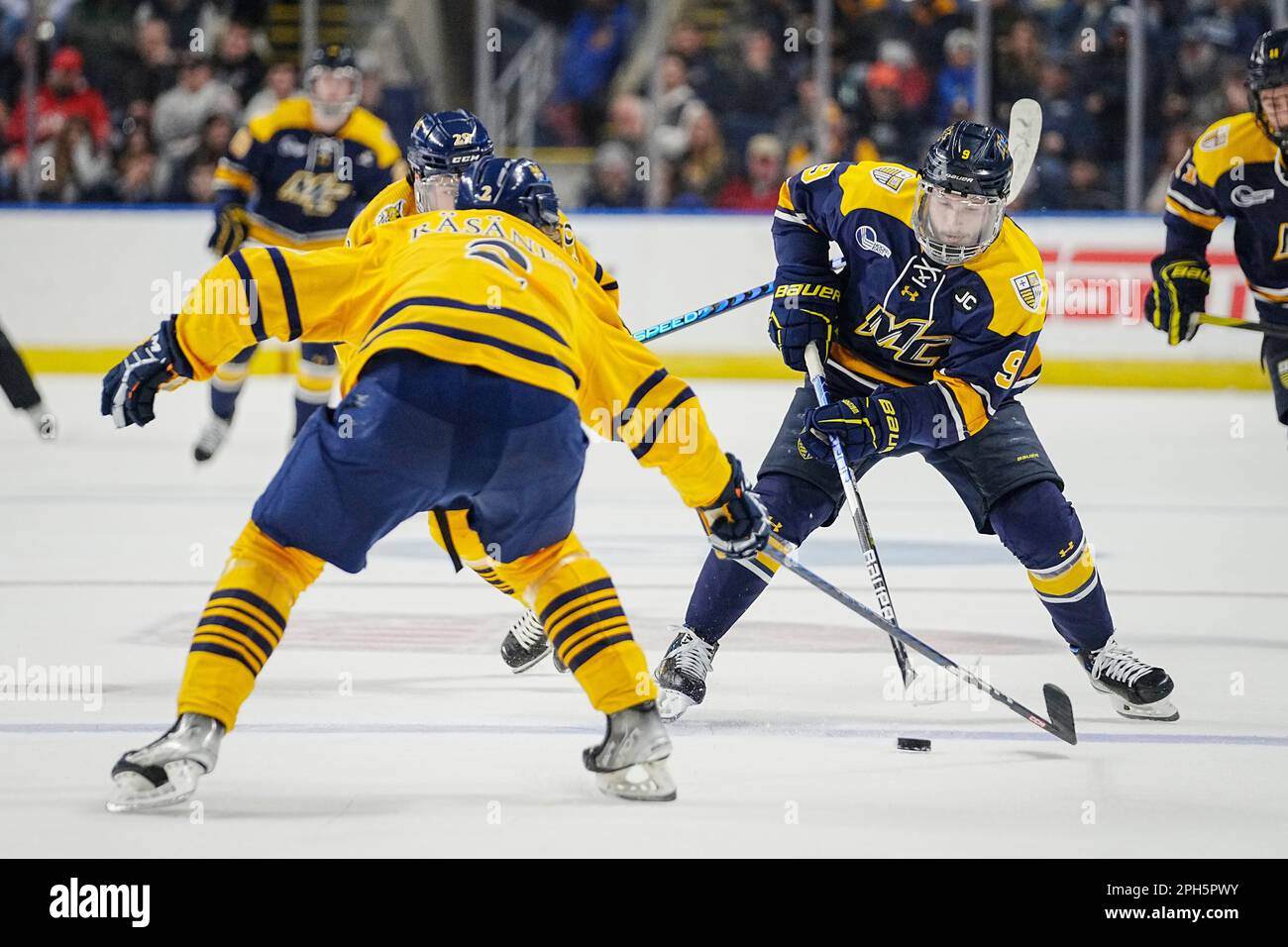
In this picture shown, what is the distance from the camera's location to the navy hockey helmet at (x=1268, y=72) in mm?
4445

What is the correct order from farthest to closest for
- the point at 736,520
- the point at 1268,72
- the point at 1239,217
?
the point at 1239,217
the point at 1268,72
the point at 736,520

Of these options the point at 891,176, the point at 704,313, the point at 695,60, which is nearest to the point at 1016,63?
the point at 695,60

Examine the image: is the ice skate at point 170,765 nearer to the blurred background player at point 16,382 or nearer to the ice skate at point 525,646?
the ice skate at point 525,646

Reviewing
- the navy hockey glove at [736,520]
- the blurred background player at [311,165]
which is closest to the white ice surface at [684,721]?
the navy hockey glove at [736,520]

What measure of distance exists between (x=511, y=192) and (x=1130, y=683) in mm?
1528

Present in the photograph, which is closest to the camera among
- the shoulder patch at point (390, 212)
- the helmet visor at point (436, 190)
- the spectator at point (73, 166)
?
the helmet visor at point (436, 190)

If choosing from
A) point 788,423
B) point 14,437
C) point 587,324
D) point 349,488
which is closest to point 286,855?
point 349,488

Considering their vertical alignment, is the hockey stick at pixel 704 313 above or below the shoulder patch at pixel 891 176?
below

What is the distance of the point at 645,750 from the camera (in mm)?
Result: 2920

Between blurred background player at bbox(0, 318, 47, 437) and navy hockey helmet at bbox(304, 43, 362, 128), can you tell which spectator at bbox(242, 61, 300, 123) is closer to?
navy hockey helmet at bbox(304, 43, 362, 128)

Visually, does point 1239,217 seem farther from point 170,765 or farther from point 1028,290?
point 170,765

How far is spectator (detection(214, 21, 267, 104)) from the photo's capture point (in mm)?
10531

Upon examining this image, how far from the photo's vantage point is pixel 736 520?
3033mm

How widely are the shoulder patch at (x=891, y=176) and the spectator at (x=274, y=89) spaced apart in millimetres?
6449
